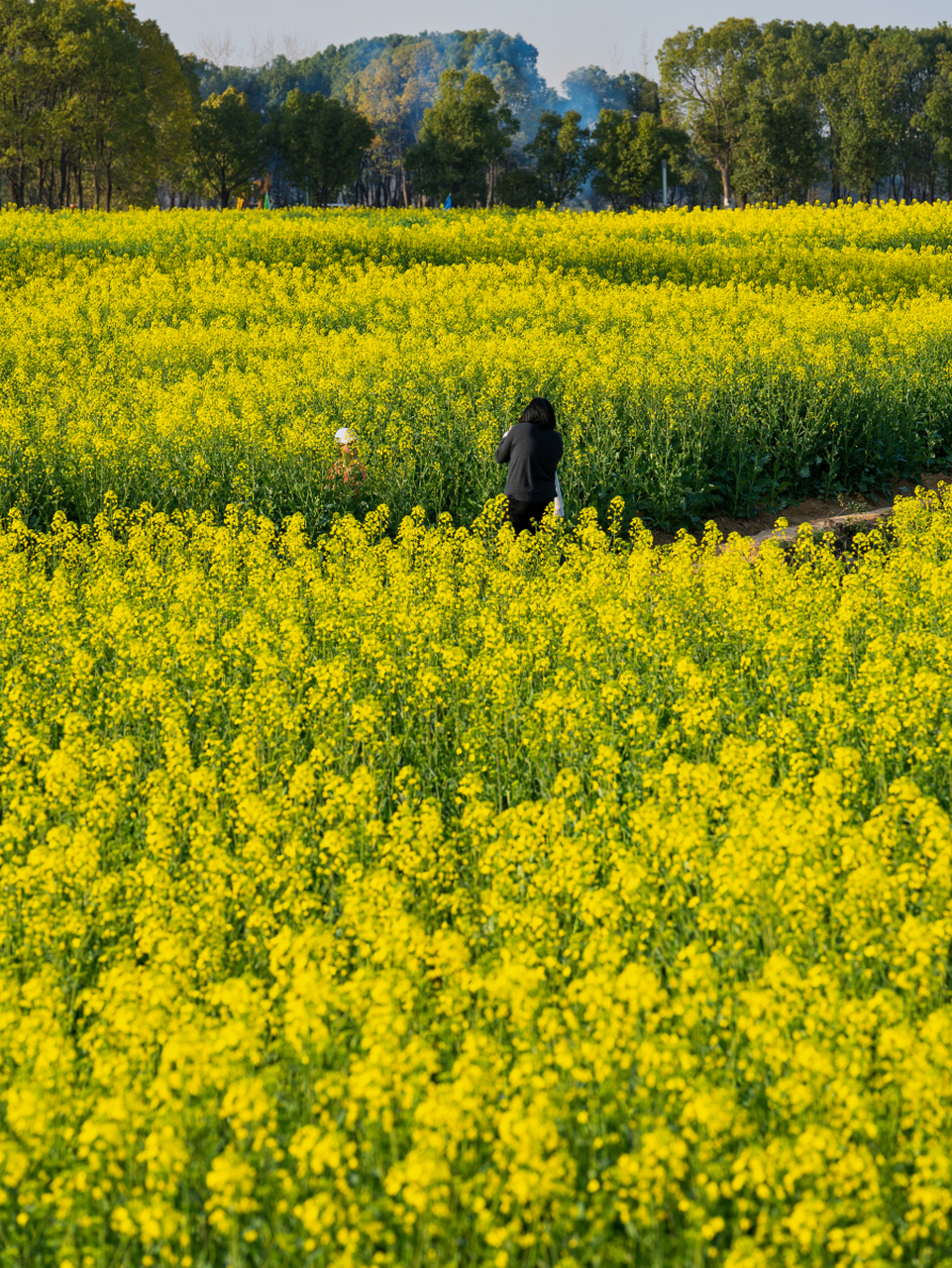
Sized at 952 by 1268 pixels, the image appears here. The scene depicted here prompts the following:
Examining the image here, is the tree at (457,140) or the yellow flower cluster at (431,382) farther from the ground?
the tree at (457,140)

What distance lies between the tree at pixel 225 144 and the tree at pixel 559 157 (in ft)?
72.9

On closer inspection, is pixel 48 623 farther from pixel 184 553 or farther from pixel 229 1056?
pixel 229 1056

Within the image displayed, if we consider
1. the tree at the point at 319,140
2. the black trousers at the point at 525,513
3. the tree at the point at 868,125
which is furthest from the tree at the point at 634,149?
the black trousers at the point at 525,513

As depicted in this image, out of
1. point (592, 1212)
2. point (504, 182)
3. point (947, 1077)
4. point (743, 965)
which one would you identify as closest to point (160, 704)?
point (743, 965)

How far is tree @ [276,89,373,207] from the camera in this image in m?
70.2

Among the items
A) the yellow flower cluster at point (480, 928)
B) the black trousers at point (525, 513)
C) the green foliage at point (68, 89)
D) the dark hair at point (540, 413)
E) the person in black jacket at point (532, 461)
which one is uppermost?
the green foliage at point (68, 89)

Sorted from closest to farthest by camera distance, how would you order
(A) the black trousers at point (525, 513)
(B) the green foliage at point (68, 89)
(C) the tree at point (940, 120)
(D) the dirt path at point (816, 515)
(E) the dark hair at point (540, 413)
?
(E) the dark hair at point (540, 413)
(A) the black trousers at point (525, 513)
(D) the dirt path at point (816, 515)
(B) the green foliage at point (68, 89)
(C) the tree at point (940, 120)

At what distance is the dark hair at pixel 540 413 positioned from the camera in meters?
10.4

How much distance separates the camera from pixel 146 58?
199 feet

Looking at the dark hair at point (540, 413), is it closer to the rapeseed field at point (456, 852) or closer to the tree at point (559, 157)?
the rapeseed field at point (456, 852)

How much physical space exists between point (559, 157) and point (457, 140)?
1279 cm

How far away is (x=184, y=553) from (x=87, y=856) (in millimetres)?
6126

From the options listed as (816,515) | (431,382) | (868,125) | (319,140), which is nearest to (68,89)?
(319,140)

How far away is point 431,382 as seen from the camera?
1514 centimetres
